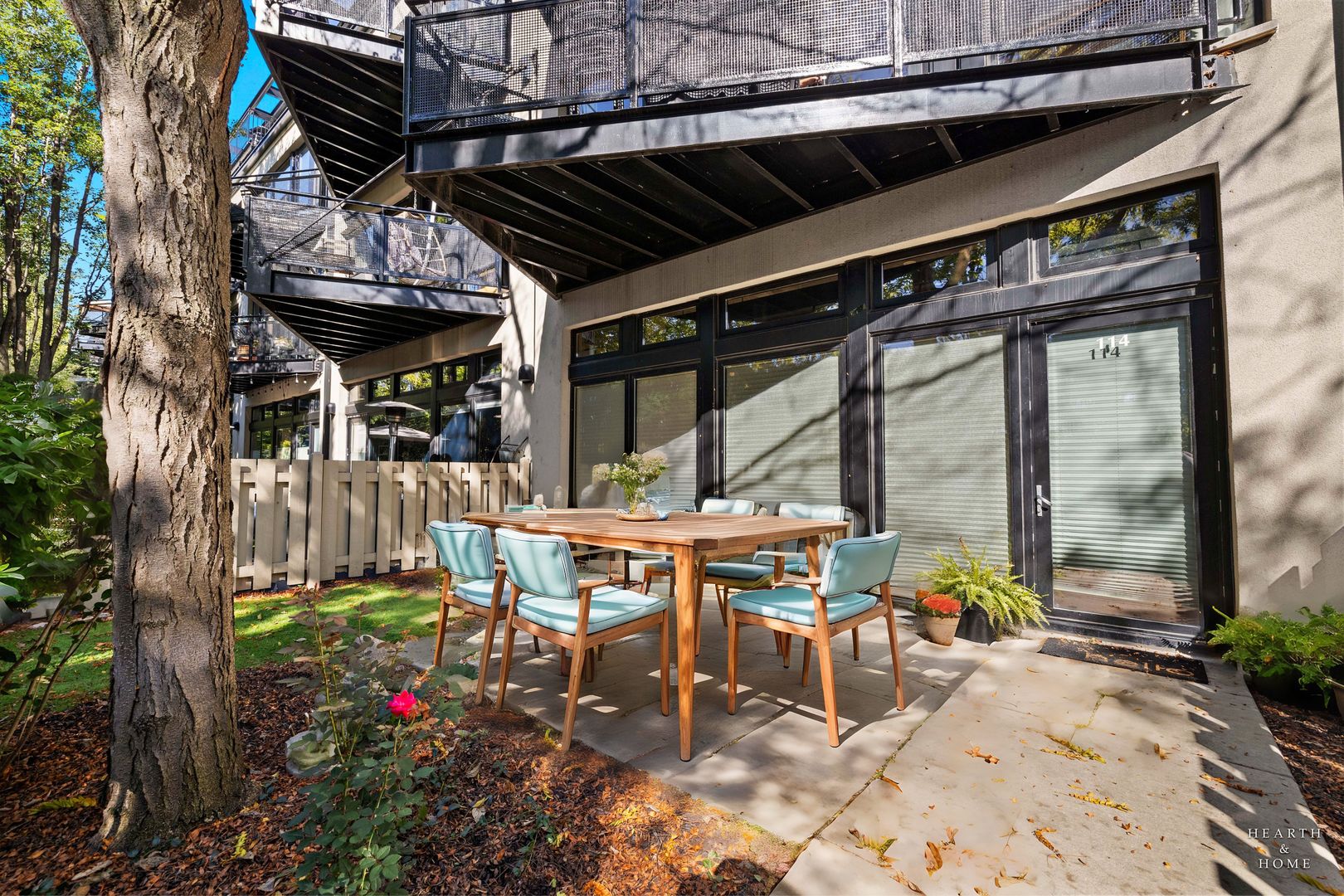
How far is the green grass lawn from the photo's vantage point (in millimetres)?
2822

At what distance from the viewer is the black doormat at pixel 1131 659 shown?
3344 millimetres

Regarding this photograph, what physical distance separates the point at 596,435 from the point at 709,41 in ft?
14.8

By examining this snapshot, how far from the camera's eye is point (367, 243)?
755cm

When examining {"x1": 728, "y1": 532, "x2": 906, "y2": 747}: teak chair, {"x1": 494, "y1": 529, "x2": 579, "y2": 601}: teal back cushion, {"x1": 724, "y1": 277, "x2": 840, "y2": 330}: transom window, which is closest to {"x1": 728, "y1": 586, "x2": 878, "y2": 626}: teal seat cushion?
{"x1": 728, "y1": 532, "x2": 906, "y2": 747}: teak chair

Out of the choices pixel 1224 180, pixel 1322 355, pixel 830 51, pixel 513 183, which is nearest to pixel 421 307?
pixel 513 183

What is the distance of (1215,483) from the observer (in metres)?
3.62

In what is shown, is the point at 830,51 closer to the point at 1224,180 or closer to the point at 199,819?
the point at 1224,180

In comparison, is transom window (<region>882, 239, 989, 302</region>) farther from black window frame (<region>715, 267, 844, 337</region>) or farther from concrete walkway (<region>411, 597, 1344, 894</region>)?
concrete walkway (<region>411, 597, 1344, 894</region>)

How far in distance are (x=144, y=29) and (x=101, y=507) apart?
1.55 m

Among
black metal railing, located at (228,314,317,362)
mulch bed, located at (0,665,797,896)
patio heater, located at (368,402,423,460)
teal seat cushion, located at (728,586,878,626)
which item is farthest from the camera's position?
black metal railing, located at (228,314,317,362)

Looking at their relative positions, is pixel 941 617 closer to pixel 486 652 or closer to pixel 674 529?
pixel 674 529

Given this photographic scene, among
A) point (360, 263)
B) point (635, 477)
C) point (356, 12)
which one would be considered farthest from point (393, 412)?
point (635, 477)

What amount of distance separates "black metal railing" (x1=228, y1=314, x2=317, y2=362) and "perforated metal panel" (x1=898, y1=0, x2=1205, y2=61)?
12.1 metres

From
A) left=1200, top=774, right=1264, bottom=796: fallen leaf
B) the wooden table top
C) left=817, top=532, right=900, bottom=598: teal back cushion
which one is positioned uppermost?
the wooden table top
